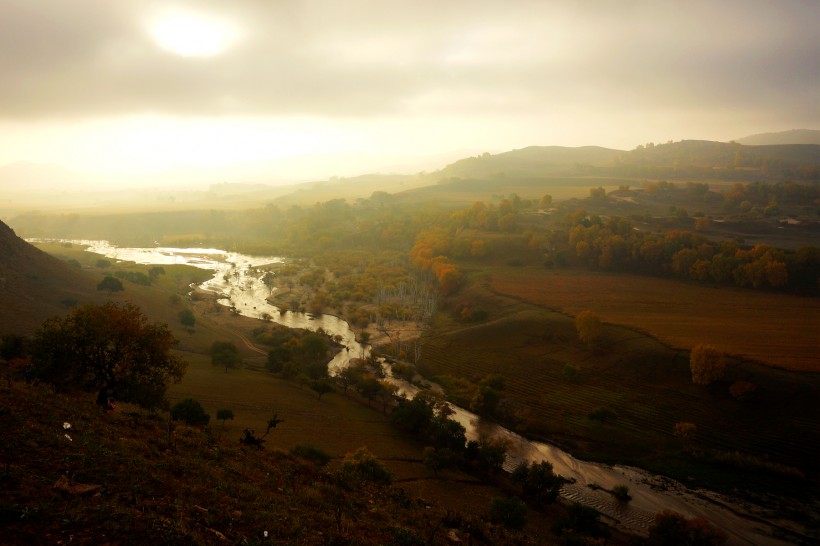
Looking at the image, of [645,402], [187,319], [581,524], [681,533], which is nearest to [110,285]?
[187,319]

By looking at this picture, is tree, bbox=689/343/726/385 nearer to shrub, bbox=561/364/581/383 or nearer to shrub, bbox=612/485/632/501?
shrub, bbox=561/364/581/383

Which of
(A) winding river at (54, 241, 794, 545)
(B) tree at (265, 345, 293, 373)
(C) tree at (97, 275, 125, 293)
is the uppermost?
(C) tree at (97, 275, 125, 293)

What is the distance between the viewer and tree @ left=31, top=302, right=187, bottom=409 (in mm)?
25969

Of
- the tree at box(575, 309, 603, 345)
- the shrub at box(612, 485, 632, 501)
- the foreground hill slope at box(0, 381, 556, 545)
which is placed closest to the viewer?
the foreground hill slope at box(0, 381, 556, 545)

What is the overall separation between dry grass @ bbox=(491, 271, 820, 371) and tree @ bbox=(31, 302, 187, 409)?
196ft

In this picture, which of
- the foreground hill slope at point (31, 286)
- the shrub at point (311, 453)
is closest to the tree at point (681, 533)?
the shrub at point (311, 453)

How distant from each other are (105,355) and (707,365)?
58549mm

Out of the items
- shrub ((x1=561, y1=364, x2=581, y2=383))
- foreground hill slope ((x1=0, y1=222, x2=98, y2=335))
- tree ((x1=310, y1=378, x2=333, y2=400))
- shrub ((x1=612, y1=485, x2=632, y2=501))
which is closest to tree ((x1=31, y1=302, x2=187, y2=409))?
tree ((x1=310, y1=378, x2=333, y2=400))

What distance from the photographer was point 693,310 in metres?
69.3

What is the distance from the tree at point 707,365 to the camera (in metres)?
49.1

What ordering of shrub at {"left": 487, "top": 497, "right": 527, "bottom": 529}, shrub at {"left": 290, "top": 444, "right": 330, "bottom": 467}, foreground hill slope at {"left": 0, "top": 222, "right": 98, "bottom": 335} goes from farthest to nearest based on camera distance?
foreground hill slope at {"left": 0, "top": 222, "right": 98, "bottom": 335}
shrub at {"left": 290, "top": 444, "right": 330, "bottom": 467}
shrub at {"left": 487, "top": 497, "right": 527, "bottom": 529}

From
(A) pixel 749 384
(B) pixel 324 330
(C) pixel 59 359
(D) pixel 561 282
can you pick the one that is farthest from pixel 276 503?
(D) pixel 561 282

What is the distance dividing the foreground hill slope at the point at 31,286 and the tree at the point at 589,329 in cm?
6983

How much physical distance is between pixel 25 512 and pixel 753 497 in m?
48.5
